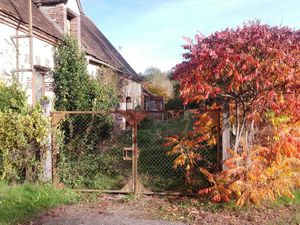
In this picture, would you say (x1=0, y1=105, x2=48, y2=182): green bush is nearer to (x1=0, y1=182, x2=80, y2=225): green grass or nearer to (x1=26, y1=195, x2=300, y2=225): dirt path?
(x1=0, y1=182, x2=80, y2=225): green grass

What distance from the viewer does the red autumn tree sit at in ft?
17.2

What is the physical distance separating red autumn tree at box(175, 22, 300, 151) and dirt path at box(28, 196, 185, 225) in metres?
2.10

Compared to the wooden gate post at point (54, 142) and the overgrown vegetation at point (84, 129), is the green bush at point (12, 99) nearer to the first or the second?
the wooden gate post at point (54, 142)

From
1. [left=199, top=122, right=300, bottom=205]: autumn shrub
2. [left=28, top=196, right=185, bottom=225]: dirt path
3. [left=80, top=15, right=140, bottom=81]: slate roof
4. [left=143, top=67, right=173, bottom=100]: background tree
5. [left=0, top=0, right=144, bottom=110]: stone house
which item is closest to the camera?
[left=28, top=196, right=185, bottom=225]: dirt path

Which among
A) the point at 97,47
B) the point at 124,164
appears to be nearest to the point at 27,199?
the point at 124,164

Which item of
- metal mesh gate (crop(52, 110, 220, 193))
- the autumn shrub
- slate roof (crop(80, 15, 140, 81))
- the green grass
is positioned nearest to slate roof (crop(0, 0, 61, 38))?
slate roof (crop(80, 15, 140, 81))

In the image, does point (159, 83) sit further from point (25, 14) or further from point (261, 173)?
point (261, 173)

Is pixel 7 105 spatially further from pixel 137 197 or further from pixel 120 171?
pixel 137 197

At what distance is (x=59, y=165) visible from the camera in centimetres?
709

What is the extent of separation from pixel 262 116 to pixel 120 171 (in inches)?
142

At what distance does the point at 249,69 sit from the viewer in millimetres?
5375

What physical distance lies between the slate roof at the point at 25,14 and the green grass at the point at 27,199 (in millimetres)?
5070

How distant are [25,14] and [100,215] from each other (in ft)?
25.4

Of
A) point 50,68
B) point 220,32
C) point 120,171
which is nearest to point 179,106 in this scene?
point 50,68
